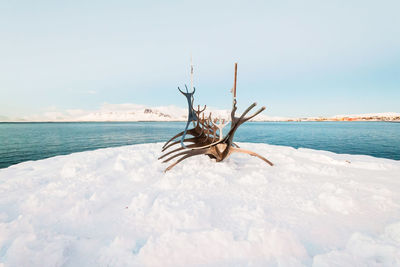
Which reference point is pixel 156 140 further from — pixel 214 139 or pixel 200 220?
pixel 200 220

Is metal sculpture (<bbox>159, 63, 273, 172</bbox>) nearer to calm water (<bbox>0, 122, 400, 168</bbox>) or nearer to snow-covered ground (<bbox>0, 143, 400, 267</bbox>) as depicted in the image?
snow-covered ground (<bbox>0, 143, 400, 267</bbox>)

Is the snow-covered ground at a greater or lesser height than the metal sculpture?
lesser

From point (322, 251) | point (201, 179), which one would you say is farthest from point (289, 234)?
point (201, 179)

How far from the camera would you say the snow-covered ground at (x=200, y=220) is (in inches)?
76.8

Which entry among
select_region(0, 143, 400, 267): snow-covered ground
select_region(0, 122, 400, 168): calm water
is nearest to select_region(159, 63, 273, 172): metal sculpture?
select_region(0, 143, 400, 267): snow-covered ground

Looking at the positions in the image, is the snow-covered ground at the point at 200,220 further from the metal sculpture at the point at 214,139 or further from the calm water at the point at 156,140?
the calm water at the point at 156,140

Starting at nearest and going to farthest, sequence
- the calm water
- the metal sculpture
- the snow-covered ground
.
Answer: the snow-covered ground < the metal sculpture < the calm water

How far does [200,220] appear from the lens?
2650 millimetres

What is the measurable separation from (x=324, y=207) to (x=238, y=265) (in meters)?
2.21

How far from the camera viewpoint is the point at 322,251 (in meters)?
2.05

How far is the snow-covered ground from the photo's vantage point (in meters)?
1.95

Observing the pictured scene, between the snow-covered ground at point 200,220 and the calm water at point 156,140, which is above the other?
the snow-covered ground at point 200,220

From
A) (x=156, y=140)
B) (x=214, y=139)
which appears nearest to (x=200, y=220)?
(x=214, y=139)

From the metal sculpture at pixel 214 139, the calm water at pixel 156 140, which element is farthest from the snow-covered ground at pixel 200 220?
the calm water at pixel 156 140
